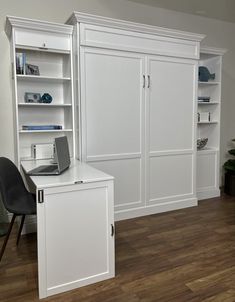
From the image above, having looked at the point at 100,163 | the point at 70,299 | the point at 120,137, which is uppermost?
the point at 120,137

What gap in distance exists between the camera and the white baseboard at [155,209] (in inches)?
134

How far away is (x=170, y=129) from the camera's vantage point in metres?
3.64

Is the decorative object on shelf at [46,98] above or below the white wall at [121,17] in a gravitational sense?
below

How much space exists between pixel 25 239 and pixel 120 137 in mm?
1524

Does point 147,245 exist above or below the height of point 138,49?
→ below

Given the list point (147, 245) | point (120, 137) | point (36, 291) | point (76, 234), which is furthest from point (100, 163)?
point (36, 291)

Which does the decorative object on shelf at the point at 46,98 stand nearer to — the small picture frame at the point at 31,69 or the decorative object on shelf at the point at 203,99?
the small picture frame at the point at 31,69

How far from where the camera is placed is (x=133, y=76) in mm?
3346

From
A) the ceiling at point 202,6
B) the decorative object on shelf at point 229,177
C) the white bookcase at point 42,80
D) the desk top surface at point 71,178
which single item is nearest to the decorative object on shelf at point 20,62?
the white bookcase at point 42,80

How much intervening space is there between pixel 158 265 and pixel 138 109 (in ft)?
5.94

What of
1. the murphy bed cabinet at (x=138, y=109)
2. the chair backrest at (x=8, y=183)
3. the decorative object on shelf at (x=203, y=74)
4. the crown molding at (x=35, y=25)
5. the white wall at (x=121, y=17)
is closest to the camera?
the chair backrest at (x=8, y=183)

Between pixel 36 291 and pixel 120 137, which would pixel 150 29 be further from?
pixel 36 291

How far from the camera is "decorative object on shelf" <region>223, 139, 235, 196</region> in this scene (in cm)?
441

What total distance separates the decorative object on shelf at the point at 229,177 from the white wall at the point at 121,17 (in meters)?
0.36
